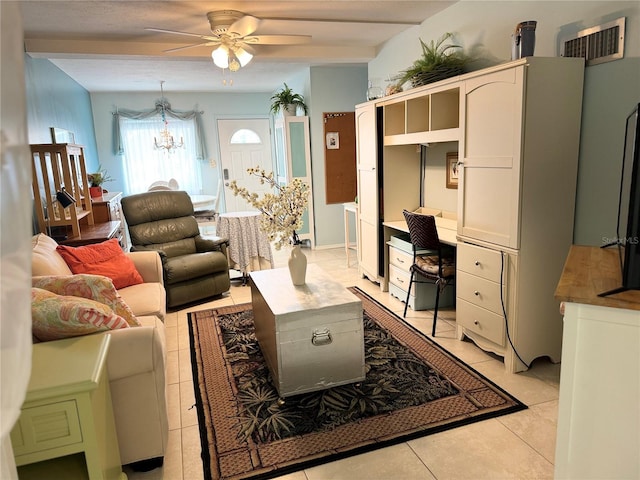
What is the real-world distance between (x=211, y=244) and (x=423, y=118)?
2313 millimetres

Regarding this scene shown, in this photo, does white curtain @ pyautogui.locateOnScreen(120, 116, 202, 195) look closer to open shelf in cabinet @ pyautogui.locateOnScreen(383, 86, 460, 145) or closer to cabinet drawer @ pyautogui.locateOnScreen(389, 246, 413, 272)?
open shelf in cabinet @ pyautogui.locateOnScreen(383, 86, 460, 145)

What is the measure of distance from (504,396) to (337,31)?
11.3ft

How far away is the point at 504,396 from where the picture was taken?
2.46 meters

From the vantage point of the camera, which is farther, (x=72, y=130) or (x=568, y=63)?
(x=72, y=130)

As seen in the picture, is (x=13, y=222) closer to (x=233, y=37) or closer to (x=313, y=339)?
(x=313, y=339)

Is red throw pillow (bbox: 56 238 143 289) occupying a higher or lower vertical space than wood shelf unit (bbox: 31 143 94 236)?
lower

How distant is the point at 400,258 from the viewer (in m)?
3.93

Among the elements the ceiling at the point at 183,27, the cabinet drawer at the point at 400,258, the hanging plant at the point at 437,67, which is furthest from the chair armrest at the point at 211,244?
the hanging plant at the point at 437,67

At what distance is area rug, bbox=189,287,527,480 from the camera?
2092mm

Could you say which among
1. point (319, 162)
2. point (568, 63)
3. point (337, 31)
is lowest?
point (319, 162)

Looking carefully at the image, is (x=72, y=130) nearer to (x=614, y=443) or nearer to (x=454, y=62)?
(x=454, y=62)

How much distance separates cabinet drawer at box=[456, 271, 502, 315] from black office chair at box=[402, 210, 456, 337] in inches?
8.0

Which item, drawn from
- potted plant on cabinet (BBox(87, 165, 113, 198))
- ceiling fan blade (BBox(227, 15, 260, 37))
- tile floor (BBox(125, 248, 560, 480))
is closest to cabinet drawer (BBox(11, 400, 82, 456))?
tile floor (BBox(125, 248, 560, 480))

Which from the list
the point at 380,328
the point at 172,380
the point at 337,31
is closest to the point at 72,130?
the point at 337,31
